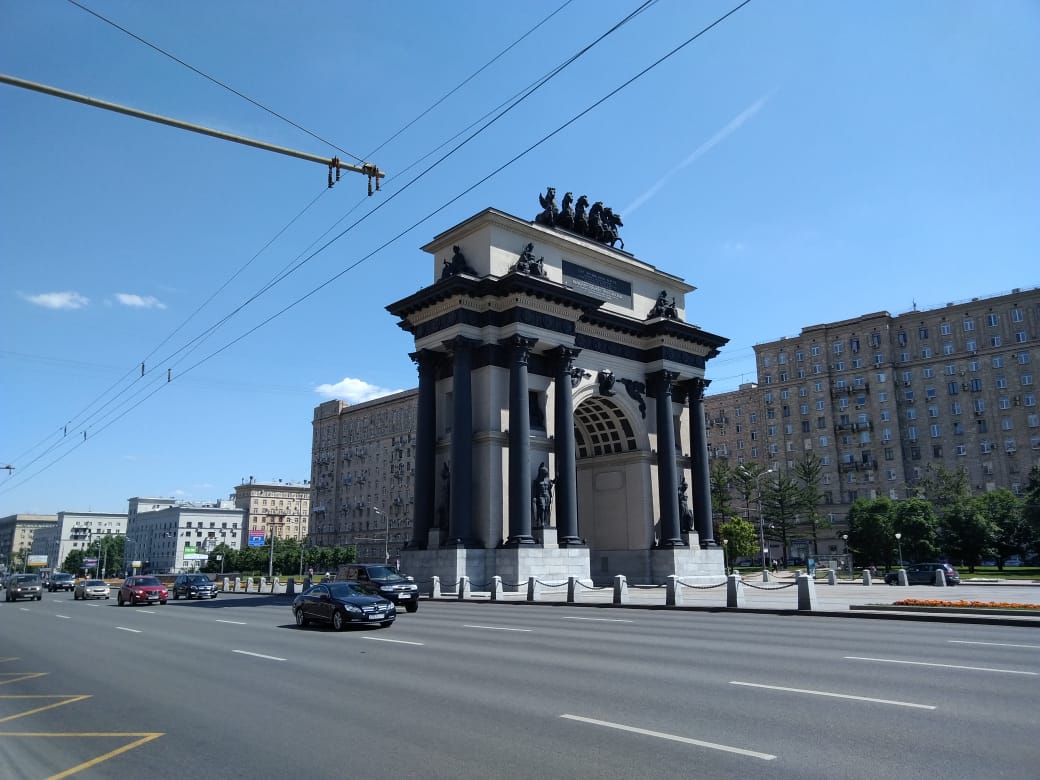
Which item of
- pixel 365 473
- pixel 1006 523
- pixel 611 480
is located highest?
pixel 365 473

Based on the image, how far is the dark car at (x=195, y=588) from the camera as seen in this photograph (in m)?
42.8

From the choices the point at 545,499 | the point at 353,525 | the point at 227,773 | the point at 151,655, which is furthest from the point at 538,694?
the point at 353,525

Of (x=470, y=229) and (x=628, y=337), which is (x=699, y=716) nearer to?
(x=470, y=229)

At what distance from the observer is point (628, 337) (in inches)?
1826

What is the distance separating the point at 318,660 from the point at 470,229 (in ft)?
102

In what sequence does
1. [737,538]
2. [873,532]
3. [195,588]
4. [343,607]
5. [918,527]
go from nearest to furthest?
[343,607] → [195,588] → [918,527] → [873,532] → [737,538]

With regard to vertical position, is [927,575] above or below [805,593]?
below

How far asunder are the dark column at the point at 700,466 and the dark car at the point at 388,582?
984 inches

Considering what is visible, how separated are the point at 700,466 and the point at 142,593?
3272 centimetres

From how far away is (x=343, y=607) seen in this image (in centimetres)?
1922

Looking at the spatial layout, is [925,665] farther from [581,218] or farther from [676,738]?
[581,218]

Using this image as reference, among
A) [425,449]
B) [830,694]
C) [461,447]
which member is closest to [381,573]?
[461,447]

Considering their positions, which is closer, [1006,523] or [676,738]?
[676,738]

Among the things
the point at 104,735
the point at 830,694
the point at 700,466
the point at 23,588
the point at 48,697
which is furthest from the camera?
the point at 700,466
